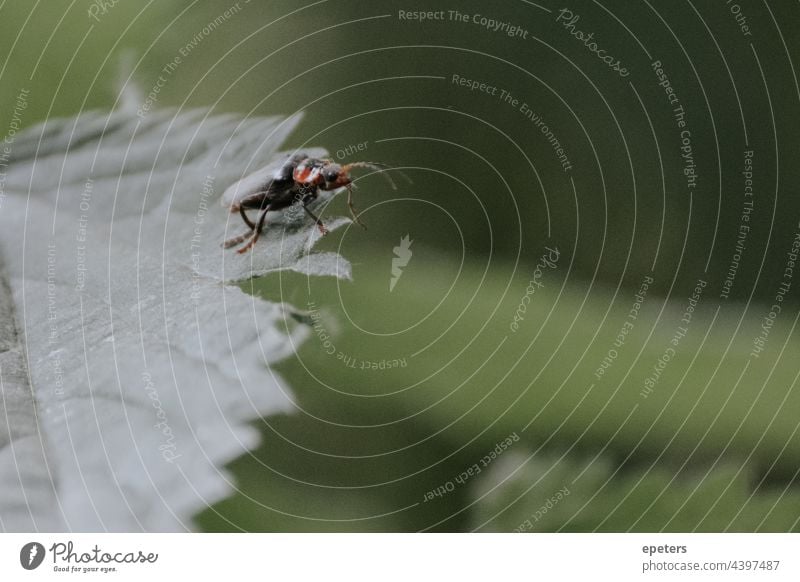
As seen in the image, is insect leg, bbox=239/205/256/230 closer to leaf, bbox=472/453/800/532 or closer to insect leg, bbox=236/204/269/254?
insect leg, bbox=236/204/269/254

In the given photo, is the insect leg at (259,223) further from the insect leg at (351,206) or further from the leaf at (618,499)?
the leaf at (618,499)

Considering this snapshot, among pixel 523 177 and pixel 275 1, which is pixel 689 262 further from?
pixel 275 1

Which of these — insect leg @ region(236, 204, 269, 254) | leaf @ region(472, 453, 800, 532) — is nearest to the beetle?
insect leg @ region(236, 204, 269, 254)

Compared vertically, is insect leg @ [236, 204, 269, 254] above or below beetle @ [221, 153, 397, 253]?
below

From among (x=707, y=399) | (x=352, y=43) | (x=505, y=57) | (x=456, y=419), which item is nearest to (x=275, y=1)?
(x=352, y=43)
